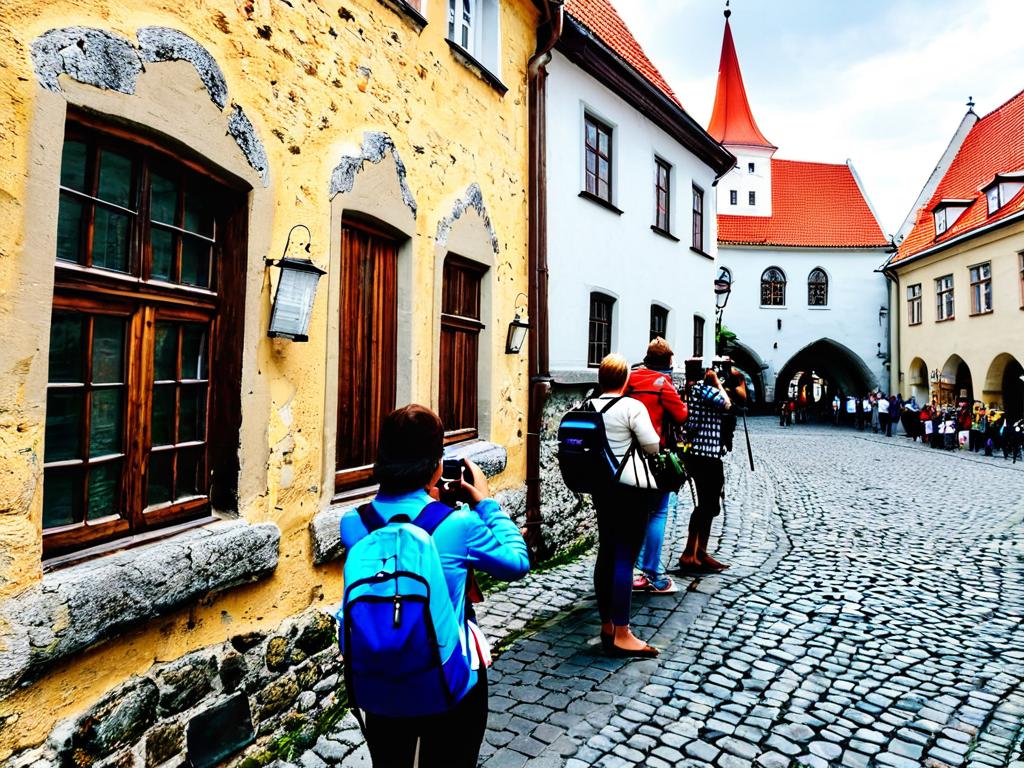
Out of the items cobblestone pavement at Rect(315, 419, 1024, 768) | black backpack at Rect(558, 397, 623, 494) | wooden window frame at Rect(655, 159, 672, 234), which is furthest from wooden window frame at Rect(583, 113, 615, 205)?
black backpack at Rect(558, 397, 623, 494)

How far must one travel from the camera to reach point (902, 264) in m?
29.5

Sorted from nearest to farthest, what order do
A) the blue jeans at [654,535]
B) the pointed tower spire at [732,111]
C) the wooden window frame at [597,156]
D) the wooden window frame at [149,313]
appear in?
1. the wooden window frame at [149,313]
2. the blue jeans at [654,535]
3. the wooden window frame at [597,156]
4. the pointed tower spire at [732,111]

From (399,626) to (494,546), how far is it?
385 millimetres

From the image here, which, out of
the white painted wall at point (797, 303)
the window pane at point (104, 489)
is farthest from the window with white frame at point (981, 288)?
the window pane at point (104, 489)

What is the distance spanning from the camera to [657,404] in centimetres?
481

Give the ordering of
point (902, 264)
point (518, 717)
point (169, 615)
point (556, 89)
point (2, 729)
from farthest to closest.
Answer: point (902, 264), point (556, 89), point (518, 717), point (169, 615), point (2, 729)

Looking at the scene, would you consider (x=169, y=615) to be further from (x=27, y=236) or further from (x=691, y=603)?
(x=691, y=603)

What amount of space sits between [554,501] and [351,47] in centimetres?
466

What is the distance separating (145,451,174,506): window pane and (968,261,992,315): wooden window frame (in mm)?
26816

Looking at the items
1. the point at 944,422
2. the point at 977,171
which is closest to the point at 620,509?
the point at 944,422

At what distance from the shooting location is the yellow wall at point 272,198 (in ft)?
7.55

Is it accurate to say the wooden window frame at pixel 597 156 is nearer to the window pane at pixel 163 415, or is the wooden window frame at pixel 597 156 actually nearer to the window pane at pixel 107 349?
the window pane at pixel 163 415

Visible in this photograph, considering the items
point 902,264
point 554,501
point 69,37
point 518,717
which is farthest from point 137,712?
point 902,264

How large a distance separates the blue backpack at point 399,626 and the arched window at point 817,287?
3525cm
